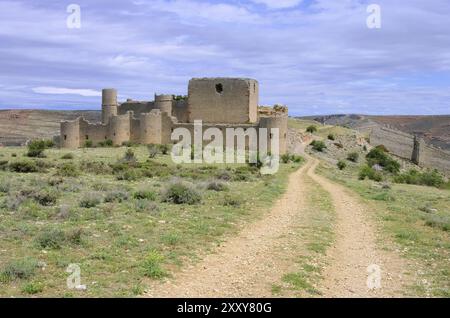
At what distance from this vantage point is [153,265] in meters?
7.71

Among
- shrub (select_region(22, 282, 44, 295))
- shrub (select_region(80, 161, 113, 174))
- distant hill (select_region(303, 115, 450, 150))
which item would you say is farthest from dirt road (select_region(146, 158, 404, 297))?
distant hill (select_region(303, 115, 450, 150))

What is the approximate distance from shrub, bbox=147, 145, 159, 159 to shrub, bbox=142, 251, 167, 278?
20.0m

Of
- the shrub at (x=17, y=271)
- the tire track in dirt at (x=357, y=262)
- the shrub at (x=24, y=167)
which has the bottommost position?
the tire track in dirt at (x=357, y=262)

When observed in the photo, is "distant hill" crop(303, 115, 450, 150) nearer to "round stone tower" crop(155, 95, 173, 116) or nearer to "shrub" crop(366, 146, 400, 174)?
"shrub" crop(366, 146, 400, 174)

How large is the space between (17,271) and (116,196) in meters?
6.86

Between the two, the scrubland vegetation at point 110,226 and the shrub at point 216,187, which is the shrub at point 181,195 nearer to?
the scrubland vegetation at point 110,226

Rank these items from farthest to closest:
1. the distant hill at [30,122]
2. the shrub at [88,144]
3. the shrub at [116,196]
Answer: the distant hill at [30,122] → the shrub at [88,144] → the shrub at [116,196]

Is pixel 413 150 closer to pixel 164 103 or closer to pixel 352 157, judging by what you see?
pixel 352 157

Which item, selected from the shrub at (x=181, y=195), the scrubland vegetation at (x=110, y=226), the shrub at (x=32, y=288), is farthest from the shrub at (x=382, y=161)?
the shrub at (x=32, y=288)

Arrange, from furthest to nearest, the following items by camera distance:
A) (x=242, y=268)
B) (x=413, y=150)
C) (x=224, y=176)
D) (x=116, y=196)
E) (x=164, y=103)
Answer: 1. (x=413, y=150)
2. (x=164, y=103)
3. (x=224, y=176)
4. (x=116, y=196)
5. (x=242, y=268)

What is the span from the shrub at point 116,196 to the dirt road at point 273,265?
153 inches

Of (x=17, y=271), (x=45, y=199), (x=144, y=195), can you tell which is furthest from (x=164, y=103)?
(x=17, y=271)

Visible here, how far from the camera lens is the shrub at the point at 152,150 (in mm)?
28347

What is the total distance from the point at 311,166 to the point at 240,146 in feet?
16.3
